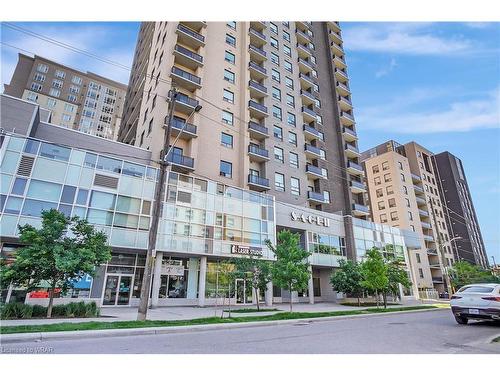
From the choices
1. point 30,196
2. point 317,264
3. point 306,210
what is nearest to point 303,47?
point 306,210

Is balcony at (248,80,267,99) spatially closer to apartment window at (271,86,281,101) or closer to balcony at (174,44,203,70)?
apartment window at (271,86,281,101)

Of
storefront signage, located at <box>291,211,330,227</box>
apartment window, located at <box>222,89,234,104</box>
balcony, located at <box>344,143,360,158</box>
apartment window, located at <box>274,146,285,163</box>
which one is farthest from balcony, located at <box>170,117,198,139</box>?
balcony, located at <box>344,143,360,158</box>

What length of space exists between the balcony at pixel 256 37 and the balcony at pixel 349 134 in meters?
18.0

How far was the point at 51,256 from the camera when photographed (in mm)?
13648

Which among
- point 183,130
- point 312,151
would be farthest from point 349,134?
point 183,130

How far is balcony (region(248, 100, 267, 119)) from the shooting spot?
112ft

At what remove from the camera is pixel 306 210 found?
33.4m

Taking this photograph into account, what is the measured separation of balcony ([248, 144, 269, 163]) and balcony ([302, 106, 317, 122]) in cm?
1108

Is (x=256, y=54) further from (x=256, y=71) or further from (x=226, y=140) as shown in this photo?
(x=226, y=140)

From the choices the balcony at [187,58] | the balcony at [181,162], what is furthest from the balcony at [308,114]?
the balcony at [181,162]

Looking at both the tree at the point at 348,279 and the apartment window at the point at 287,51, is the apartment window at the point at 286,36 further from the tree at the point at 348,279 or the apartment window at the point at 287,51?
the tree at the point at 348,279

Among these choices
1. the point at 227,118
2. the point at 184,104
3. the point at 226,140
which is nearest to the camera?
the point at 184,104

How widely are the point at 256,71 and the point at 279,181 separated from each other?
1432cm

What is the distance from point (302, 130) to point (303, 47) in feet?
52.5
